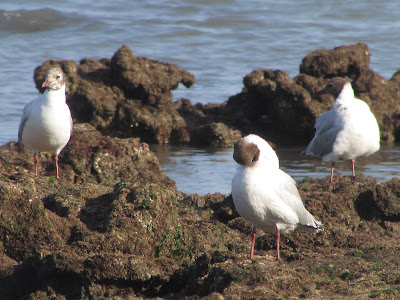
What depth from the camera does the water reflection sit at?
31.6 ft

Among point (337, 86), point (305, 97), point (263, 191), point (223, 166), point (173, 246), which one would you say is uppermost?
point (337, 86)

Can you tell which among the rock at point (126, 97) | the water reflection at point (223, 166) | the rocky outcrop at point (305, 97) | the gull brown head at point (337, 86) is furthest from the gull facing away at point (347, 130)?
the rock at point (126, 97)

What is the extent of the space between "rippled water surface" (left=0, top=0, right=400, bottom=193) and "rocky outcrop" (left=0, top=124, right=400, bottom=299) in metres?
8.71

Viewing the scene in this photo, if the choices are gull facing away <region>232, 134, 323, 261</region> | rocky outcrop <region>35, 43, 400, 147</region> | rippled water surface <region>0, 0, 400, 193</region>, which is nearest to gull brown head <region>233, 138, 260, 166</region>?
gull facing away <region>232, 134, 323, 261</region>

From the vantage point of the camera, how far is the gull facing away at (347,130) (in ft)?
28.2

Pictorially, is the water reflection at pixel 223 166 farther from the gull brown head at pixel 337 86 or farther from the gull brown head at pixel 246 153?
the gull brown head at pixel 246 153

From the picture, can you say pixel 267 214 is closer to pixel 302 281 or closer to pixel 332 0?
pixel 302 281

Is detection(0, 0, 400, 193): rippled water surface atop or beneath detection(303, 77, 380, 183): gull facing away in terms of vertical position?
atop

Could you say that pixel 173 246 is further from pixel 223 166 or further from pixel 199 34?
pixel 199 34

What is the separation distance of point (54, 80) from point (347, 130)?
3781mm

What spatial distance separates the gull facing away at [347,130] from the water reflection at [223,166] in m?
0.99

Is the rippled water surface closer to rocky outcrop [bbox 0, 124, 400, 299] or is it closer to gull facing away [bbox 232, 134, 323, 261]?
rocky outcrop [bbox 0, 124, 400, 299]

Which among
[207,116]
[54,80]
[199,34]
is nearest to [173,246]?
[54,80]

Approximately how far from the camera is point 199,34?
73.0 feet
